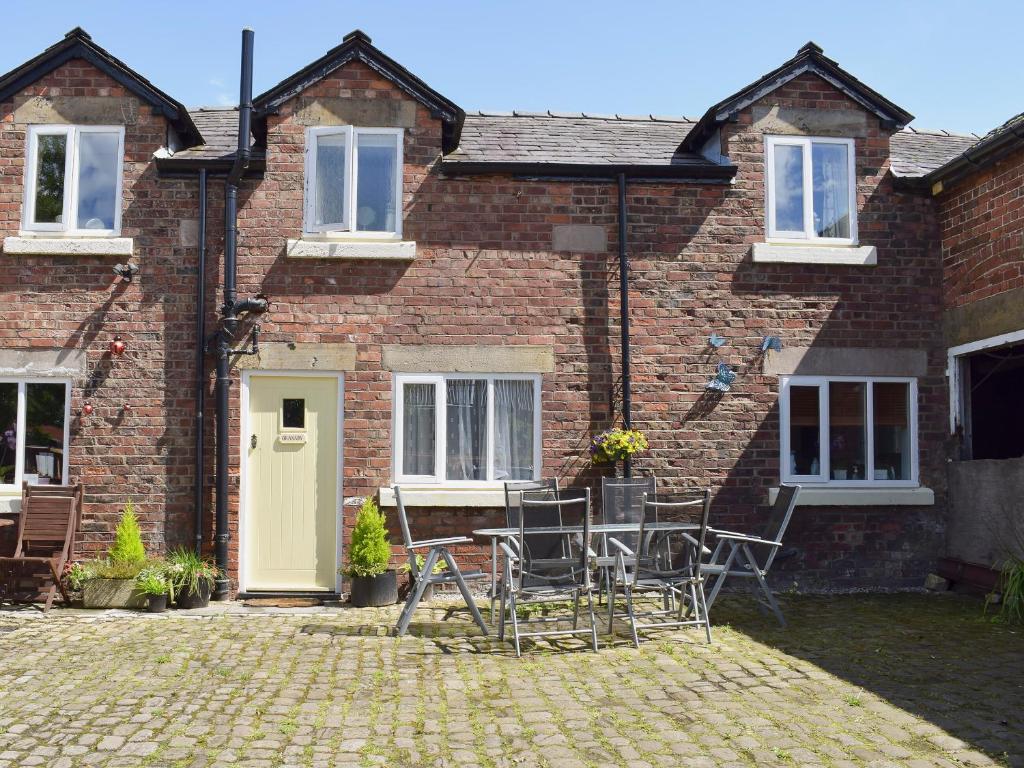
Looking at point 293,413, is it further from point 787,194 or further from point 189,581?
point 787,194

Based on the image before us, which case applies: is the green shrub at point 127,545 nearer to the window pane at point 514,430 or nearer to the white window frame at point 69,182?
the white window frame at point 69,182

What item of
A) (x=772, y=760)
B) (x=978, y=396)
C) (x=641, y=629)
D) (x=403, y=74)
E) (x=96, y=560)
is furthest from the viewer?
(x=978, y=396)

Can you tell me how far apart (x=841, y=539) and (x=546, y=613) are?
3.43 metres

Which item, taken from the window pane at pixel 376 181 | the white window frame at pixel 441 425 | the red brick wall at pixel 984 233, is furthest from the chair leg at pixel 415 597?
the red brick wall at pixel 984 233

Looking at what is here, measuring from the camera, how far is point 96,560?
29.4ft

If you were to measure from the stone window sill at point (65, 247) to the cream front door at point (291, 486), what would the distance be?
1.85 metres

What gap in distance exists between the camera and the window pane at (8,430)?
30.5 feet

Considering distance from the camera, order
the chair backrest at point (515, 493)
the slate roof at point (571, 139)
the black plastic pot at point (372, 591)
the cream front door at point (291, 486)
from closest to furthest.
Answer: the chair backrest at point (515, 493) < the black plastic pot at point (372, 591) < the cream front door at point (291, 486) < the slate roof at point (571, 139)

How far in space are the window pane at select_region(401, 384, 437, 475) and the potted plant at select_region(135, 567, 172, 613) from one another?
8.05ft

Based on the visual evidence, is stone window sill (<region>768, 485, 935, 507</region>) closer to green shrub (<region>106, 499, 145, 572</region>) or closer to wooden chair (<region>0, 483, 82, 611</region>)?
green shrub (<region>106, 499, 145, 572</region>)

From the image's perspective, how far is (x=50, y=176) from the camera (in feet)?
31.3

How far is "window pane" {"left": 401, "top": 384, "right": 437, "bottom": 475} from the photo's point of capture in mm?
9469

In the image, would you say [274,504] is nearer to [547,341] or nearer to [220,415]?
[220,415]

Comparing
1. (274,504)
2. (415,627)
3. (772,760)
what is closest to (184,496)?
(274,504)
